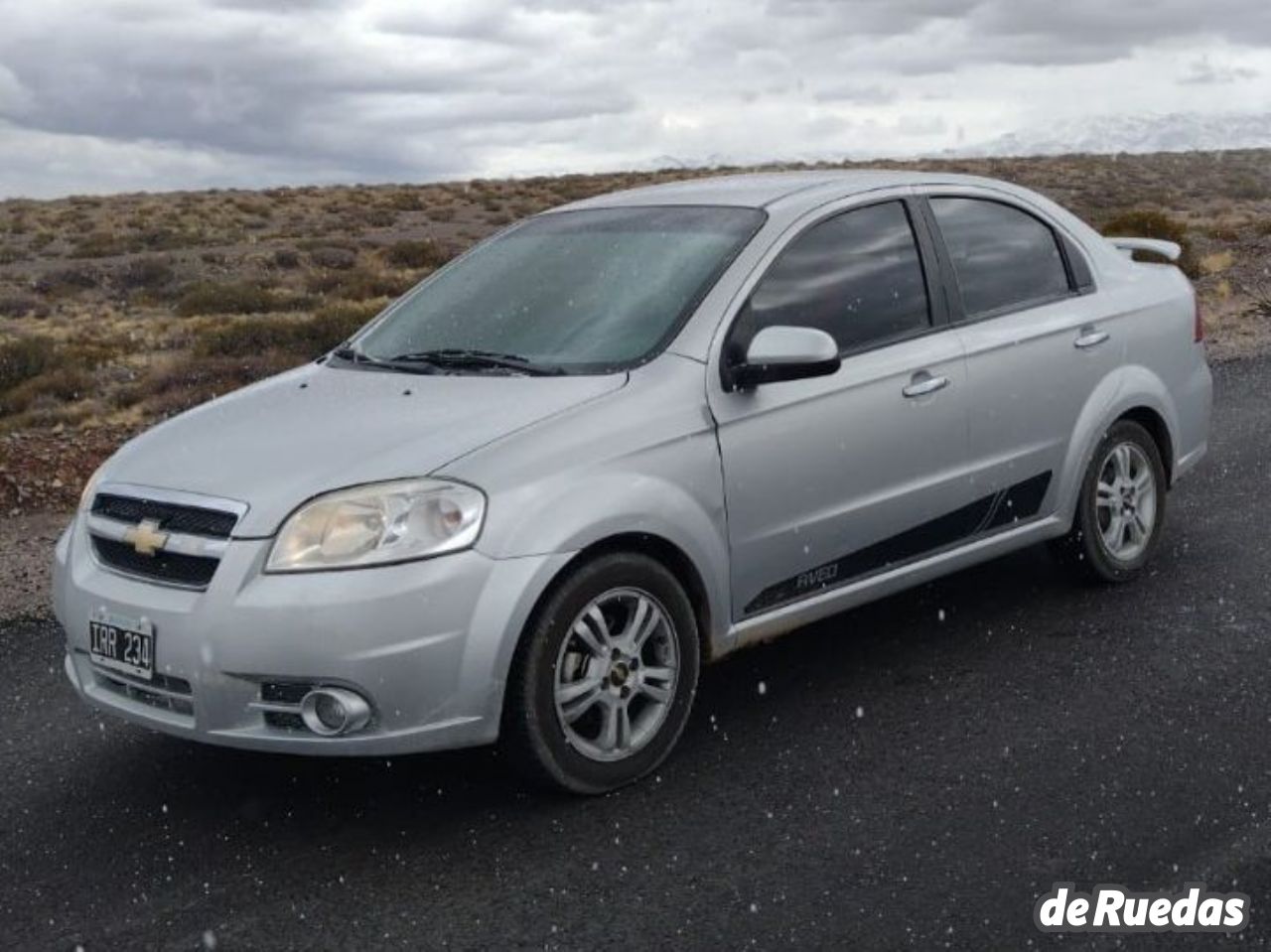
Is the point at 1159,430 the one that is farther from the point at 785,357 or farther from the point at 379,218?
the point at 379,218

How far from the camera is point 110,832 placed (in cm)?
444

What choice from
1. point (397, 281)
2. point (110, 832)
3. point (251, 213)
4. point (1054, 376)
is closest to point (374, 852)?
point (110, 832)

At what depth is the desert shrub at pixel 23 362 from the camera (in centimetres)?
1570

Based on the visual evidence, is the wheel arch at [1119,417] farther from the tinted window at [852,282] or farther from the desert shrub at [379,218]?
the desert shrub at [379,218]

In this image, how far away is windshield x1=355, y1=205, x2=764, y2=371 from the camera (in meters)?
4.92

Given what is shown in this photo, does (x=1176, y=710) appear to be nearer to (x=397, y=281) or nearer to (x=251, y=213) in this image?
(x=397, y=281)

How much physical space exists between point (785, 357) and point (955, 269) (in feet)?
4.36

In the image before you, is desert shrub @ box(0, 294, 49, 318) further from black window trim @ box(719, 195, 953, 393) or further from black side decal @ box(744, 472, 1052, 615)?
black side decal @ box(744, 472, 1052, 615)

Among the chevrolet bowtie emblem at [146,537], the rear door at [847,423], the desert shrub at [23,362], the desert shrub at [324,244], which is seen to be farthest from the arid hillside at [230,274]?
the rear door at [847,423]

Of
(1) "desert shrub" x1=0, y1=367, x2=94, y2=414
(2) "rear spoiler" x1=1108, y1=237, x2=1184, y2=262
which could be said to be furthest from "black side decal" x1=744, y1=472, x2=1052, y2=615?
(1) "desert shrub" x1=0, y1=367, x2=94, y2=414

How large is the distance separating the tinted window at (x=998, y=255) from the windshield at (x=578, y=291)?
0.94 meters

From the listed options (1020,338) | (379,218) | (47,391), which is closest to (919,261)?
(1020,338)

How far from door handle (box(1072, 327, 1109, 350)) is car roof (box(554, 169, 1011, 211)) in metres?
0.64

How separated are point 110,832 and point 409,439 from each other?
1371mm
